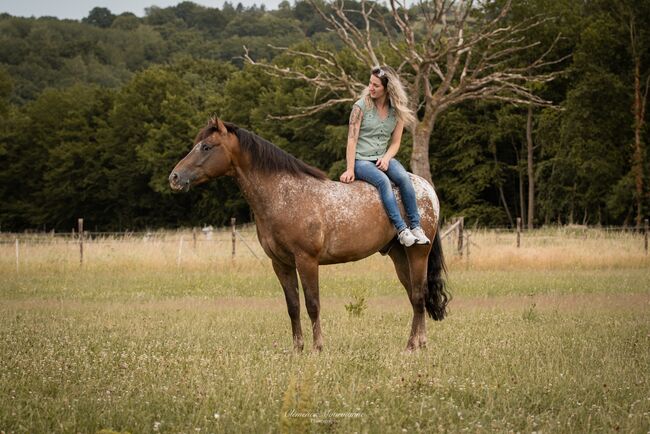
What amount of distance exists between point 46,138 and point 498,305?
64560 mm

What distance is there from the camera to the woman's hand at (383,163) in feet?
30.3

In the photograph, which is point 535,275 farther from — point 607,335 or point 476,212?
point 476,212

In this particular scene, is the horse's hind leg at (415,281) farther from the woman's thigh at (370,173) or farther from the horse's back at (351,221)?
the woman's thigh at (370,173)

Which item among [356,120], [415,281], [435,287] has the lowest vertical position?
[435,287]

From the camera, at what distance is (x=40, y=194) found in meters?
70.1

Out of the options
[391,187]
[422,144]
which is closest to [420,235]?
[391,187]

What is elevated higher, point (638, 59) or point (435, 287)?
point (638, 59)

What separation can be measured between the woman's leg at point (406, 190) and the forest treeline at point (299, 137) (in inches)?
505

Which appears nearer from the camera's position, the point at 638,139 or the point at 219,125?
the point at 219,125

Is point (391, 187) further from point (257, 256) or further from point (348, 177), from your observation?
point (257, 256)

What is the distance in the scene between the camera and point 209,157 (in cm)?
884

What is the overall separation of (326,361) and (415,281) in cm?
223

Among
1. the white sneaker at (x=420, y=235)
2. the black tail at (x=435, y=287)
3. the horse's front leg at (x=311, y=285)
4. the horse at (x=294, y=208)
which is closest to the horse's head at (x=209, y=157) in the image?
the horse at (x=294, y=208)

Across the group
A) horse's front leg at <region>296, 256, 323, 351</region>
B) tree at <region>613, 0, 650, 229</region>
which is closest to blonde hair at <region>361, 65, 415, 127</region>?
horse's front leg at <region>296, 256, 323, 351</region>
